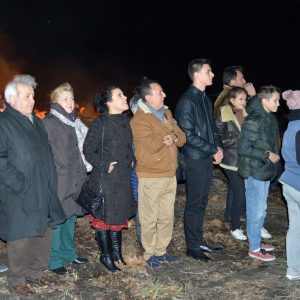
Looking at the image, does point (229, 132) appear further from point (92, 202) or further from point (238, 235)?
point (92, 202)

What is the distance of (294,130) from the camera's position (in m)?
4.97

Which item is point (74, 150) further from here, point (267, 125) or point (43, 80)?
point (43, 80)

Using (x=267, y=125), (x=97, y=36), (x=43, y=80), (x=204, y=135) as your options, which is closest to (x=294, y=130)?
(x=267, y=125)

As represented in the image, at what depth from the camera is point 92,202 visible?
5262 mm

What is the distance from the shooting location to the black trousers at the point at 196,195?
5801 millimetres

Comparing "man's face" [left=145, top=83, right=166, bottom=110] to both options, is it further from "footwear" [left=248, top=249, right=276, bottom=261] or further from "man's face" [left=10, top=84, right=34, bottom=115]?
"footwear" [left=248, top=249, right=276, bottom=261]

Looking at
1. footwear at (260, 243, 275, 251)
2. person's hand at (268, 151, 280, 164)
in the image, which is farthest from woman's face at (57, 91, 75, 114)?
footwear at (260, 243, 275, 251)

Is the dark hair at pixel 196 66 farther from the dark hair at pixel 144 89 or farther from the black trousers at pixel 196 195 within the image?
the black trousers at pixel 196 195

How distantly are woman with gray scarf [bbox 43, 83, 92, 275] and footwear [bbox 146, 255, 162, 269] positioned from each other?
40.5 inches

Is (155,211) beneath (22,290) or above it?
above

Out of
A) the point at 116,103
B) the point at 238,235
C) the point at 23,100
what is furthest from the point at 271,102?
Result: the point at 23,100

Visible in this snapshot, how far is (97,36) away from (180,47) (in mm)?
3863

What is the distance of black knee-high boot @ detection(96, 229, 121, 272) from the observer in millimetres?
5449

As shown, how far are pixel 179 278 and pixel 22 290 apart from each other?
5.83 feet
